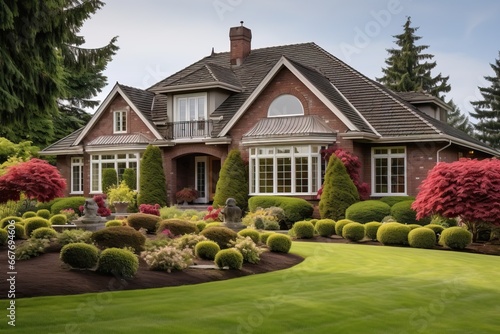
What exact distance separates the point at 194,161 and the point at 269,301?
23.9 m

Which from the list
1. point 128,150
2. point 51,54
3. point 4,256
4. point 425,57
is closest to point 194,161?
point 128,150

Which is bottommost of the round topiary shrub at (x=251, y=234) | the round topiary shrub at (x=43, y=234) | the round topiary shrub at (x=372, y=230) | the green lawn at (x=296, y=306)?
the green lawn at (x=296, y=306)

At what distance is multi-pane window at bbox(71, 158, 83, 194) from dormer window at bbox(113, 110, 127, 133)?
3.13 meters

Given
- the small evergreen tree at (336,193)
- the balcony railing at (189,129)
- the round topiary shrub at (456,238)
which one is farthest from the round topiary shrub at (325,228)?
the balcony railing at (189,129)

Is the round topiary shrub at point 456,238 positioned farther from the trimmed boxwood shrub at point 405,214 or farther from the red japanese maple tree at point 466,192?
the trimmed boxwood shrub at point 405,214

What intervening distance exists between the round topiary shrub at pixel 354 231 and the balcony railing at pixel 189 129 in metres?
11.9

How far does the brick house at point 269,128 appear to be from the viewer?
2823 cm

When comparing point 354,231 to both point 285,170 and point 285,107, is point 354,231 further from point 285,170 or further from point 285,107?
point 285,107

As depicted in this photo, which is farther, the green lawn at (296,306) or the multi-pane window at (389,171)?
the multi-pane window at (389,171)

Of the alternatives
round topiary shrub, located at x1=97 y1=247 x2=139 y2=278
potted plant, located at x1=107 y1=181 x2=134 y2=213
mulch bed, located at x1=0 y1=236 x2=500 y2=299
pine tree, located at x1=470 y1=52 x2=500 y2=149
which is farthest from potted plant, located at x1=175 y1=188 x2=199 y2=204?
pine tree, located at x1=470 y1=52 x2=500 y2=149

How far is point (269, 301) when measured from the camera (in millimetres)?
10680

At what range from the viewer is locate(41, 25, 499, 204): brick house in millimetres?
28234

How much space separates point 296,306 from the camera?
10.3 metres

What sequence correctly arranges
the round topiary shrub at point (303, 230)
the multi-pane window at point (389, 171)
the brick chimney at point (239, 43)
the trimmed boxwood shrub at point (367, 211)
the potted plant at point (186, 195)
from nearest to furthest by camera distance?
the round topiary shrub at point (303, 230), the trimmed boxwood shrub at point (367, 211), the multi-pane window at point (389, 171), the potted plant at point (186, 195), the brick chimney at point (239, 43)
